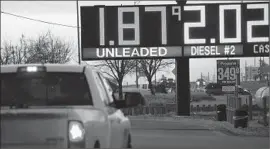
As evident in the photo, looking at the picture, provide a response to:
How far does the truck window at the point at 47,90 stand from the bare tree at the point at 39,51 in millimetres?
46032

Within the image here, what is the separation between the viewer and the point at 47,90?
7223mm

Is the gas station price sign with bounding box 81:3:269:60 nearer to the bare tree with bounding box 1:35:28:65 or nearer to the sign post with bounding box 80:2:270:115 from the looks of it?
the sign post with bounding box 80:2:270:115

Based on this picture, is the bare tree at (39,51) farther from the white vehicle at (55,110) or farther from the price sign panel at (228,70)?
the white vehicle at (55,110)

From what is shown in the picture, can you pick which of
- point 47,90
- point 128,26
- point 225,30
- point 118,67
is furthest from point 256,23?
point 47,90

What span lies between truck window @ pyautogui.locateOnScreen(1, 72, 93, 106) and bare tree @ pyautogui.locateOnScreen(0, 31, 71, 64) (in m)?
46.0

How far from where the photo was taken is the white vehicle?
19.5 feet

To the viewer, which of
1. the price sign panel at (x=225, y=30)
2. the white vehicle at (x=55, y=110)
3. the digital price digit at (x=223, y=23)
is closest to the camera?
the white vehicle at (x=55, y=110)

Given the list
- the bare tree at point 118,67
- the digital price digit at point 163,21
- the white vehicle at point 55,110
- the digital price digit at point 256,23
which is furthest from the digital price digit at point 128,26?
the white vehicle at point 55,110

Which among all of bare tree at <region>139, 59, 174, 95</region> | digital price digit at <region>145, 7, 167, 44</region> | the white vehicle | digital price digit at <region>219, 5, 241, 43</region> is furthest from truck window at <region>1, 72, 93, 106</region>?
bare tree at <region>139, 59, 174, 95</region>

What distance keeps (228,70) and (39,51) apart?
104 feet

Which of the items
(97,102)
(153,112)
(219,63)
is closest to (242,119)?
(219,63)

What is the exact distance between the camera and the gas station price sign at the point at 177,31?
94.3 ft

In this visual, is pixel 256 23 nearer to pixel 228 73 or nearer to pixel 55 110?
pixel 228 73

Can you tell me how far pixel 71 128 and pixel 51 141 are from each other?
9.5 inches
